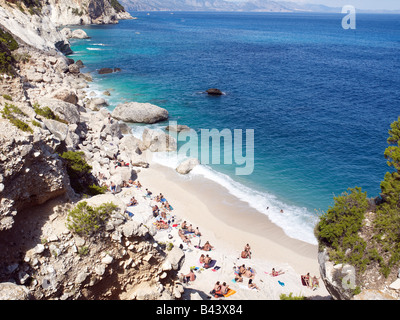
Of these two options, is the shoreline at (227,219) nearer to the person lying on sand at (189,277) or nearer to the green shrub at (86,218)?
the person lying on sand at (189,277)

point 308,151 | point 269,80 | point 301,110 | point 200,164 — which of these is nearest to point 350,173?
point 308,151

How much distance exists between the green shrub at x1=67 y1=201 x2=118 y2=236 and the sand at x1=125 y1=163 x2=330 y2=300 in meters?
7.07

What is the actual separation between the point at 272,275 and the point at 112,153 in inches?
831

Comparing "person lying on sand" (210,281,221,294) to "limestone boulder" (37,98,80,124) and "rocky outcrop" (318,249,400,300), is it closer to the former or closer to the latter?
"rocky outcrop" (318,249,400,300)

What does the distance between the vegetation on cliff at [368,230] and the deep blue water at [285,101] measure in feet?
34.9

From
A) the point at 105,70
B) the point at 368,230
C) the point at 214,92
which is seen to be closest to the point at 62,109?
the point at 368,230

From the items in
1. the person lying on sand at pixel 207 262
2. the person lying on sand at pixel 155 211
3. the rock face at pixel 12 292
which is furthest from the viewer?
the person lying on sand at pixel 155 211

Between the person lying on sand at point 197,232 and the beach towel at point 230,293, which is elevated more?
the person lying on sand at point 197,232

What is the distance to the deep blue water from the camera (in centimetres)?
3238

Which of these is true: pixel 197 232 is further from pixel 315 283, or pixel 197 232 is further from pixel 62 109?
pixel 62 109

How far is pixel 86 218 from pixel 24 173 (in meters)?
3.17

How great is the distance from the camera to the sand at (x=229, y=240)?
19.7 m

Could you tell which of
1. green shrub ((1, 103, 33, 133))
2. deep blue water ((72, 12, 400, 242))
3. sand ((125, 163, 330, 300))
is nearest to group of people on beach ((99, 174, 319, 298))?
sand ((125, 163, 330, 300))

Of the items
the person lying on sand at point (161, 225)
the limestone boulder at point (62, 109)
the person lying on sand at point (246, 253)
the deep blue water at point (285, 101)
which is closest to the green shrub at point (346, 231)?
the person lying on sand at point (246, 253)
